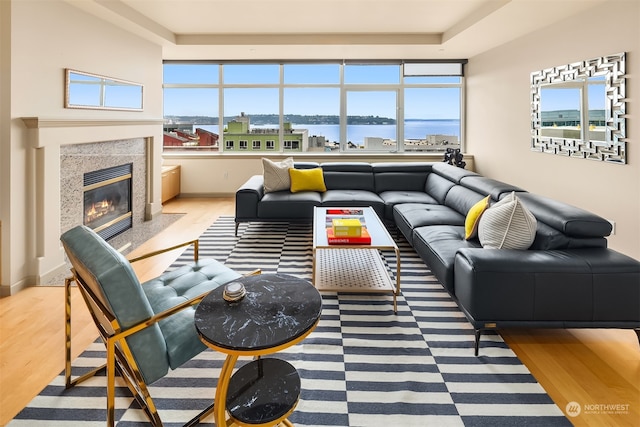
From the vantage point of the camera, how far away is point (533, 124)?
5.10 metres

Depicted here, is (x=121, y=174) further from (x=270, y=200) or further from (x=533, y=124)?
(x=533, y=124)

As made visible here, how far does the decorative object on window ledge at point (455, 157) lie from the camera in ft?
21.8

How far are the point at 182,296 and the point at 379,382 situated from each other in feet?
3.35

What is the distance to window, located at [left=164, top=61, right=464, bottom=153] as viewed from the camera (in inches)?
289

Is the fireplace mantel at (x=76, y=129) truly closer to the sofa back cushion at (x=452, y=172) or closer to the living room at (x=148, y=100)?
the living room at (x=148, y=100)

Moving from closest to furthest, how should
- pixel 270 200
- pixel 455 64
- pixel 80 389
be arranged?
pixel 80 389, pixel 270 200, pixel 455 64

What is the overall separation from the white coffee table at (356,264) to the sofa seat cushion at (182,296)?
86cm

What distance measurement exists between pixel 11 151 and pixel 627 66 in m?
5.04

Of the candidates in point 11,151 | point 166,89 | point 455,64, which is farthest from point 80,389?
point 455,64

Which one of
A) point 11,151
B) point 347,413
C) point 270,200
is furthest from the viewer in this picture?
point 270,200

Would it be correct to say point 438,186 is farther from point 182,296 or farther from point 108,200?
point 108,200

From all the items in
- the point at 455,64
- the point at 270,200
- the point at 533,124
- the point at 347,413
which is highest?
the point at 455,64

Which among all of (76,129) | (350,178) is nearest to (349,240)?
(350,178)

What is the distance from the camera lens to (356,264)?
3.51 metres
